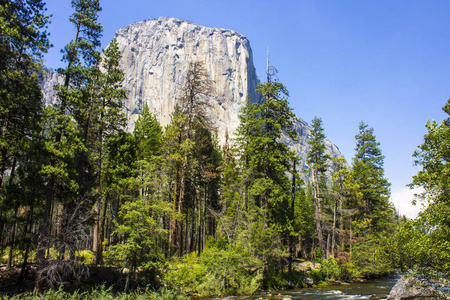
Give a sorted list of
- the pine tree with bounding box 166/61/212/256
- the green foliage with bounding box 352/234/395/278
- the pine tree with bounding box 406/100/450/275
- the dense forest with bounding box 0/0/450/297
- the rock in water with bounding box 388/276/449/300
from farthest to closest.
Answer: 1. the green foliage with bounding box 352/234/395/278
2. the pine tree with bounding box 166/61/212/256
3. the rock in water with bounding box 388/276/449/300
4. the dense forest with bounding box 0/0/450/297
5. the pine tree with bounding box 406/100/450/275

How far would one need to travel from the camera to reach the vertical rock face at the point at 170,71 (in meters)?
177

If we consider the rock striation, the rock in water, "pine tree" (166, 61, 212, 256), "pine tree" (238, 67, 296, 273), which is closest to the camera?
the rock in water

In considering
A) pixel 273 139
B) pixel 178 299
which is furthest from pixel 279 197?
pixel 178 299

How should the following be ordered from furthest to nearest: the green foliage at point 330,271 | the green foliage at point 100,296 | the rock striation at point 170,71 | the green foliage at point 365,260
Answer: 1. the rock striation at point 170,71
2. the green foliage at point 365,260
3. the green foliage at point 330,271
4. the green foliage at point 100,296

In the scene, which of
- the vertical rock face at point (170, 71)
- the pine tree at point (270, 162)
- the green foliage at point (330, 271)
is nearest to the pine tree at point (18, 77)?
the pine tree at point (270, 162)

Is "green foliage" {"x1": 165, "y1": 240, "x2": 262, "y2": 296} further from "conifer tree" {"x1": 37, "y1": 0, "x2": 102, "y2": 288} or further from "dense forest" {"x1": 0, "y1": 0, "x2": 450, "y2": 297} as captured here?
"conifer tree" {"x1": 37, "y1": 0, "x2": 102, "y2": 288}

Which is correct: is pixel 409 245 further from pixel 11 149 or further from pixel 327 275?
pixel 11 149

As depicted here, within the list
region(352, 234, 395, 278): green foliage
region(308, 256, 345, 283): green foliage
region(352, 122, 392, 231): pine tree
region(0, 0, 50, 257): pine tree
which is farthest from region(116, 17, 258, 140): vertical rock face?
region(0, 0, 50, 257): pine tree

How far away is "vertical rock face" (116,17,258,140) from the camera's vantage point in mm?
176625

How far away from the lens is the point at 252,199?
943 inches

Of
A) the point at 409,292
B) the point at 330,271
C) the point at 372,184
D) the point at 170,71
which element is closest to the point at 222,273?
the point at 409,292

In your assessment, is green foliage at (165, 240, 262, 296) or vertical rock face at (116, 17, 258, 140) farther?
vertical rock face at (116, 17, 258, 140)

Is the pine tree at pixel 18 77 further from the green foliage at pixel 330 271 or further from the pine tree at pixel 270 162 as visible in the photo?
the green foliage at pixel 330 271

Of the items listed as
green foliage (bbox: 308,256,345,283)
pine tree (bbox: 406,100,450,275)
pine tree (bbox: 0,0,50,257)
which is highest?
pine tree (bbox: 0,0,50,257)
